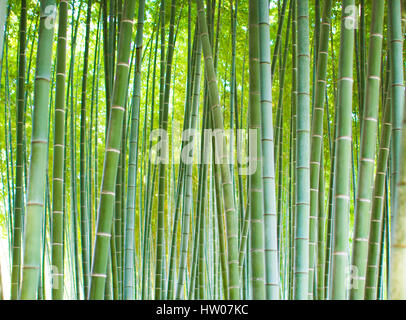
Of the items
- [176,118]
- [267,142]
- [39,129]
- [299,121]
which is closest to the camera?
[39,129]

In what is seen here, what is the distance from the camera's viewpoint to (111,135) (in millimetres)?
1705

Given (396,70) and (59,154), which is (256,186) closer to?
(396,70)

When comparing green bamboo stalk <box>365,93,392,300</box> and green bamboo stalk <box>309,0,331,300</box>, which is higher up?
green bamboo stalk <box>309,0,331,300</box>

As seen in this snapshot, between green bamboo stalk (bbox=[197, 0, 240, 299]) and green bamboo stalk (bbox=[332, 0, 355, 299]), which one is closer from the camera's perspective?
green bamboo stalk (bbox=[332, 0, 355, 299])

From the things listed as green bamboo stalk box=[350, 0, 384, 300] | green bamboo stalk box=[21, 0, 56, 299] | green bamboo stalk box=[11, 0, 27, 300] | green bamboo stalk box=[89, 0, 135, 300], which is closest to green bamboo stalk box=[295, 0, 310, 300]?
green bamboo stalk box=[350, 0, 384, 300]

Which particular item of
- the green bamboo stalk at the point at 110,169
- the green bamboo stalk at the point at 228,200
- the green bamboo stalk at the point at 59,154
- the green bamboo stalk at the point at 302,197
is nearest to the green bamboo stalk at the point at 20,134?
the green bamboo stalk at the point at 59,154

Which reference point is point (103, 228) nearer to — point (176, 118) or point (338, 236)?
point (338, 236)

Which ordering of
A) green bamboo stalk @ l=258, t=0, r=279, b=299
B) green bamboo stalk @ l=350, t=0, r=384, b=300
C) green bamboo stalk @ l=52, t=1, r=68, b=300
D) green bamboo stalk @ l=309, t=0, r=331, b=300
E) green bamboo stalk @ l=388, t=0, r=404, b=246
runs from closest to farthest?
green bamboo stalk @ l=350, t=0, r=384, b=300
green bamboo stalk @ l=258, t=0, r=279, b=299
green bamboo stalk @ l=388, t=0, r=404, b=246
green bamboo stalk @ l=52, t=1, r=68, b=300
green bamboo stalk @ l=309, t=0, r=331, b=300

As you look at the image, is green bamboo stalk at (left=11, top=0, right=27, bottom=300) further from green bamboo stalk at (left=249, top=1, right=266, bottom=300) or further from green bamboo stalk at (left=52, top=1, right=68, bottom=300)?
green bamboo stalk at (left=249, top=1, right=266, bottom=300)

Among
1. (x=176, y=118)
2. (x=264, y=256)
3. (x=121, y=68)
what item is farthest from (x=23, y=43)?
(x=176, y=118)

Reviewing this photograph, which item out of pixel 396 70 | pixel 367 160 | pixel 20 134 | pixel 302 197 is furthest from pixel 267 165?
pixel 20 134

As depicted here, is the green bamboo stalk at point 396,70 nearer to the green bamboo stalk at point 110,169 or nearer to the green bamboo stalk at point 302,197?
the green bamboo stalk at point 302,197

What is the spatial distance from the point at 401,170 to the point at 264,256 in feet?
3.26
